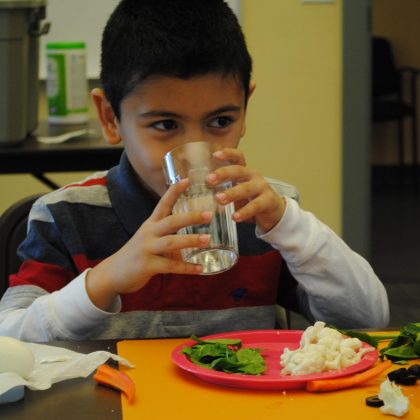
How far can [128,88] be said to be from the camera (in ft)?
4.50

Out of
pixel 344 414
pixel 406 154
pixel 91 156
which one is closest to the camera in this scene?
pixel 344 414

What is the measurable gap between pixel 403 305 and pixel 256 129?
933 mm

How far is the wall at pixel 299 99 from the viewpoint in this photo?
4012mm

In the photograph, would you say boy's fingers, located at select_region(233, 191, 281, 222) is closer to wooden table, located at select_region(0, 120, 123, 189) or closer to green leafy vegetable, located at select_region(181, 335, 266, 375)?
green leafy vegetable, located at select_region(181, 335, 266, 375)

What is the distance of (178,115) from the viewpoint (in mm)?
1290

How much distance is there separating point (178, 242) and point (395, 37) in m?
6.62

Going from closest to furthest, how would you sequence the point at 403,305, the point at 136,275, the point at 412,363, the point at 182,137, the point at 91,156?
the point at 412,363 → the point at 136,275 → the point at 182,137 → the point at 91,156 → the point at 403,305

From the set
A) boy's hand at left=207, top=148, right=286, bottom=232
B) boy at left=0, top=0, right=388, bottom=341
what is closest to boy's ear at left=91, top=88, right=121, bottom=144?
boy at left=0, top=0, right=388, bottom=341

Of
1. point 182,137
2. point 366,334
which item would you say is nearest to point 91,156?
point 182,137

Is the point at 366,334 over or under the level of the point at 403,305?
over

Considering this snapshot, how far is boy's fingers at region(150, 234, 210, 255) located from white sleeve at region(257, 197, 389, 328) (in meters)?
0.18

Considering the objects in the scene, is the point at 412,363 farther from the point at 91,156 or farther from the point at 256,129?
the point at 256,129

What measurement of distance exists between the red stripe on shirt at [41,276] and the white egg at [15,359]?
44 cm

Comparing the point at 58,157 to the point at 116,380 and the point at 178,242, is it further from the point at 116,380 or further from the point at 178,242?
the point at 116,380
